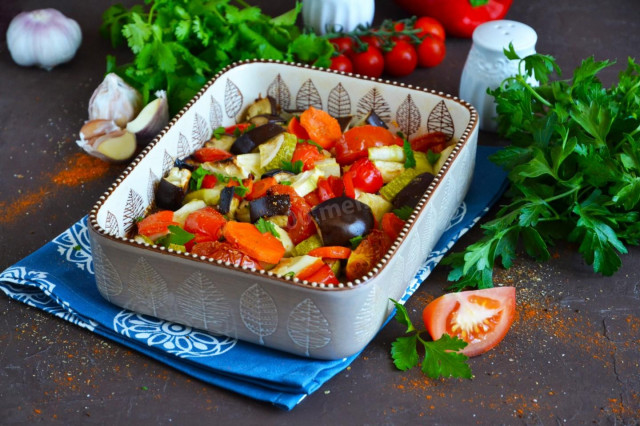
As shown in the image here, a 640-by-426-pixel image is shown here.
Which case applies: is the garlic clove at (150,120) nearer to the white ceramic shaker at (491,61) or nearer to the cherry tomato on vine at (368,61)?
the cherry tomato on vine at (368,61)

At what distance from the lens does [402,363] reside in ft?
6.44

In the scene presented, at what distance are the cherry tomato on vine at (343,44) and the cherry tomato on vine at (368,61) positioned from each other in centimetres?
3

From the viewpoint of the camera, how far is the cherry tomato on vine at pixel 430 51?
2.97 meters

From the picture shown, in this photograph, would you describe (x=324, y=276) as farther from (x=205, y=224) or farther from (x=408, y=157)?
(x=408, y=157)

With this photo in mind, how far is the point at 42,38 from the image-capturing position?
2.97 metres

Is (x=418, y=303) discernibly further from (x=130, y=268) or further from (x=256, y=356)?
(x=130, y=268)

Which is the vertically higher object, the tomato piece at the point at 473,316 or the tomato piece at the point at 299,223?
the tomato piece at the point at 299,223

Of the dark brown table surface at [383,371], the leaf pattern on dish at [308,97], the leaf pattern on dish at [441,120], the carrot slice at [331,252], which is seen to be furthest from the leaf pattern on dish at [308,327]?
the leaf pattern on dish at [308,97]

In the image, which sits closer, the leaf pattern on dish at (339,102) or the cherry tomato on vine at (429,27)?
the leaf pattern on dish at (339,102)

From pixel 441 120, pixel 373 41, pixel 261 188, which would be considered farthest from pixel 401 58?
pixel 261 188

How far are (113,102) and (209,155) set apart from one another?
44 centimetres

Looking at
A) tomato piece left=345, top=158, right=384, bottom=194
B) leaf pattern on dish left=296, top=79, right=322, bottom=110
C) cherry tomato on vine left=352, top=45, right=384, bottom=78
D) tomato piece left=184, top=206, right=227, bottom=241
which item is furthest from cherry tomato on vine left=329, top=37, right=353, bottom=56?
tomato piece left=184, top=206, right=227, bottom=241

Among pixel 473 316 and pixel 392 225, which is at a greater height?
pixel 392 225

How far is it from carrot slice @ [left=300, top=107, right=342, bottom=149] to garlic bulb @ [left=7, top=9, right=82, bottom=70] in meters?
1.02
